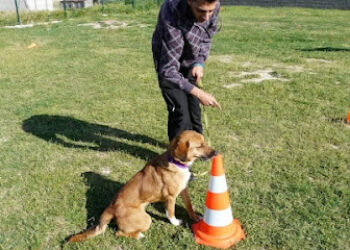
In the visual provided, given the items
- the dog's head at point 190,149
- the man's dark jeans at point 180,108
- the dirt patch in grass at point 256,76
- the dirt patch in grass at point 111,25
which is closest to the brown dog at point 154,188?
the dog's head at point 190,149

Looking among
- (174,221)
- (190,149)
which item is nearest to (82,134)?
(174,221)

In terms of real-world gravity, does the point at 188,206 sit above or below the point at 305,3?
below

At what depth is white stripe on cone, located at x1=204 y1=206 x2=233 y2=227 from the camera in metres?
3.18

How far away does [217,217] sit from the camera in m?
3.18

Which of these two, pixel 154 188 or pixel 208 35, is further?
pixel 208 35

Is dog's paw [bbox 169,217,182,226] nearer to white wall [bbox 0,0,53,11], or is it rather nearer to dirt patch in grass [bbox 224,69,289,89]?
dirt patch in grass [bbox 224,69,289,89]

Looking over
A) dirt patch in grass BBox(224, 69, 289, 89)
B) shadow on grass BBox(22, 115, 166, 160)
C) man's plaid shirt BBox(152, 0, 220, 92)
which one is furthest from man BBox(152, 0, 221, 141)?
dirt patch in grass BBox(224, 69, 289, 89)

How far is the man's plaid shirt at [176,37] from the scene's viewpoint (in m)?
3.37

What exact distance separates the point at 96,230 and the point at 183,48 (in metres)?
2.00

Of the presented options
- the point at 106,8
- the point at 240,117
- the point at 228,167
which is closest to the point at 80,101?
the point at 240,117

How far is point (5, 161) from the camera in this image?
15.5ft

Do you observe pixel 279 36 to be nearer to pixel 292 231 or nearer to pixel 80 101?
pixel 80 101

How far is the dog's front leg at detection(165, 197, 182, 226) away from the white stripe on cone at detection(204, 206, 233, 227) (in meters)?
0.34

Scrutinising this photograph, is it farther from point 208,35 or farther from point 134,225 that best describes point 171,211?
point 208,35
